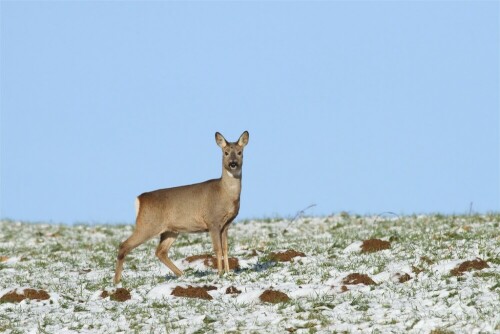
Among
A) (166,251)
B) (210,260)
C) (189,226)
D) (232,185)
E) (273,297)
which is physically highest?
(232,185)

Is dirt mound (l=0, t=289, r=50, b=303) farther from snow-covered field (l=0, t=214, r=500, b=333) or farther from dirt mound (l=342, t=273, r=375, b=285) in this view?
dirt mound (l=342, t=273, r=375, b=285)

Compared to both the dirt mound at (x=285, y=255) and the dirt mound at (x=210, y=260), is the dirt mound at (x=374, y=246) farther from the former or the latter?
the dirt mound at (x=210, y=260)

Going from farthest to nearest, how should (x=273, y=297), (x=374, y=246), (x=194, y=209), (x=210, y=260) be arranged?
(x=210, y=260), (x=374, y=246), (x=194, y=209), (x=273, y=297)

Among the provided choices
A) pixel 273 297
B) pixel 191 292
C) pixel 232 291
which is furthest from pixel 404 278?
pixel 191 292

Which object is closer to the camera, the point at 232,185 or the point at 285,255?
the point at 232,185

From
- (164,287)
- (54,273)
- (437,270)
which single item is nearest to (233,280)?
(164,287)

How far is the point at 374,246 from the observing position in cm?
1706

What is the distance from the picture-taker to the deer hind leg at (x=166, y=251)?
16.2m

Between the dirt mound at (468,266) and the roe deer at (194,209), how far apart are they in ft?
14.2

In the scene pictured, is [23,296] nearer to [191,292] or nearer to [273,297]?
[191,292]

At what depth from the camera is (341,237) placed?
20.1 m

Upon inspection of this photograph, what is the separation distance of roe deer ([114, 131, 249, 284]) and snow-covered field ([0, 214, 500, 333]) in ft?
2.60

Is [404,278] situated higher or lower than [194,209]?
lower

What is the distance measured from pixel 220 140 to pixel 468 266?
529 cm
